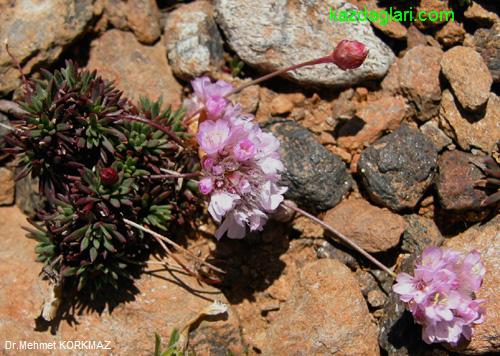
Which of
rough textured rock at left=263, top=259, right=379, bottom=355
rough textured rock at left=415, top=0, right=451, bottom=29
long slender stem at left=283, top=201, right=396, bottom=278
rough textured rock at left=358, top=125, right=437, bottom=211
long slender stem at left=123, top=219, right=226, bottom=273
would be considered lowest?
rough textured rock at left=263, top=259, right=379, bottom=355

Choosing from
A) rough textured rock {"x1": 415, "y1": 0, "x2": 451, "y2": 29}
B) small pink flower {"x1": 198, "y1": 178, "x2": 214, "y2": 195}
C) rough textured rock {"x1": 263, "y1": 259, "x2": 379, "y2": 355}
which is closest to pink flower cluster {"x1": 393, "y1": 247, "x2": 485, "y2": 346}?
rough textured rock {"x1": 263, "y1": 259, "x2": 379, "y2": 355}

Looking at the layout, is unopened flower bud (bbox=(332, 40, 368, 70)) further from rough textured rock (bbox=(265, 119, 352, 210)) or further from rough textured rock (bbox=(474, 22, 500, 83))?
rough textured rock (bbox=(474, 22, 500, 83))

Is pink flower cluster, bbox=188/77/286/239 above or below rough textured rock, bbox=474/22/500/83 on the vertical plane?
below

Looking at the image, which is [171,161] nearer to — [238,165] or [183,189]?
[183,189]

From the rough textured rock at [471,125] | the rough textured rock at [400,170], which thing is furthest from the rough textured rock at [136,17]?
the rough textured rock at [471,125]

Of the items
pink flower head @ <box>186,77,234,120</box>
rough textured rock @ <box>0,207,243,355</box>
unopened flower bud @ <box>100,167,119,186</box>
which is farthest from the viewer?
rough textured rock @ <box>0,207,243,355</box>

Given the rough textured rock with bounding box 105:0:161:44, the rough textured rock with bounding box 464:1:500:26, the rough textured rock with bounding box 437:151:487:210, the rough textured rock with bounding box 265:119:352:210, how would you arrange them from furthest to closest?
the rough textured rock with bounding box 105:0:161:44
the rough textured rock with bounding box 464:1:500:26
the rough textured rock with bounding box 265:119:352:210
the rough textured rock with bounding box 437:151:487:210

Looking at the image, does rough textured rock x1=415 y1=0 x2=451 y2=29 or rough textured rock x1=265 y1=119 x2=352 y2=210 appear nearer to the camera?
rough textured rock x1=265 y1=119 x2=352 y2=210

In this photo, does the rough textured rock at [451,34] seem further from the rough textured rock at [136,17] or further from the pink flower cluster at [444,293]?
the rough textured rock at [136,17]
